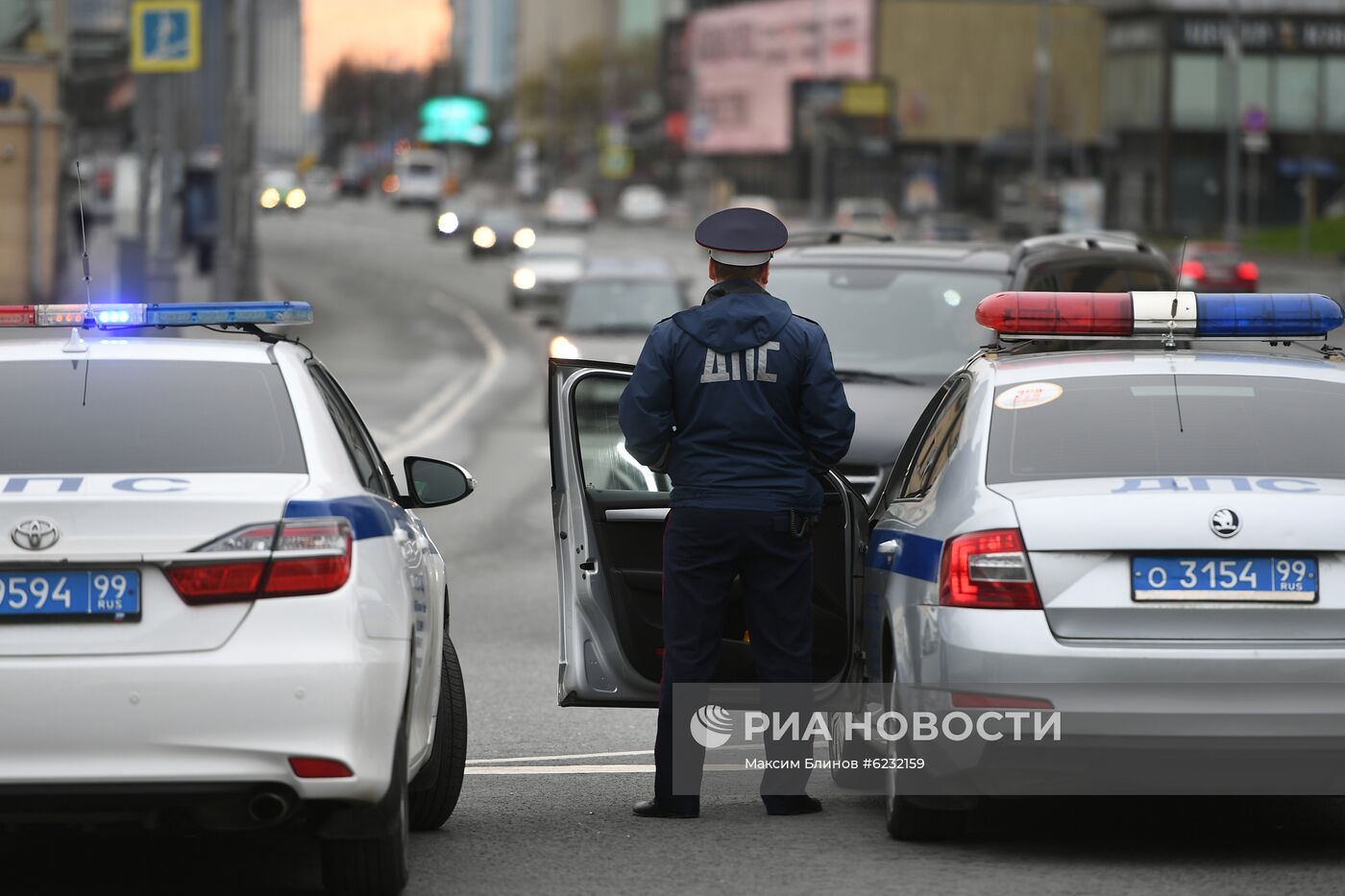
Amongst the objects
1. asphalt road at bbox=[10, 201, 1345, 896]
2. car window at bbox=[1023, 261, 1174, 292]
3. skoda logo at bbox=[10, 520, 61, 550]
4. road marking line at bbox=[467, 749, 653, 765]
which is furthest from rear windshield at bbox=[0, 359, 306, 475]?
car window at bbox=[1023, 261, 1174, 292]

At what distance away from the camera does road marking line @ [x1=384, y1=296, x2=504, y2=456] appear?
2408 centimetres

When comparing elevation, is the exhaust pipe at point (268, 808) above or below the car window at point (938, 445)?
below

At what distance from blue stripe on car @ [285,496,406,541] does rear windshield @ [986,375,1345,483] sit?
65.7 inches

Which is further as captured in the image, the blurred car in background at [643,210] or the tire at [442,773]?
the blurred car in background at [643,210]

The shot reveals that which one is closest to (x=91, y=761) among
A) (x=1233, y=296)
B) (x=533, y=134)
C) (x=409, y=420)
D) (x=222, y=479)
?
(x=222, y=479)

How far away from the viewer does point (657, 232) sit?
97250mm

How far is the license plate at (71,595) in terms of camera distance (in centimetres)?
546

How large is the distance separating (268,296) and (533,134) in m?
132

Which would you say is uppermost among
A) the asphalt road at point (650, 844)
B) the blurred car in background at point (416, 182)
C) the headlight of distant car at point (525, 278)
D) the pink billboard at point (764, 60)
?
the pink billboard at point (764, 60)

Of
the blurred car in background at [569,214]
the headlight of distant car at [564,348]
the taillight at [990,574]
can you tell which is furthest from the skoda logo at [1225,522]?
the blurred car in background at [569,214]

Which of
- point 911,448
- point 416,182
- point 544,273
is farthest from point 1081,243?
point 416,182

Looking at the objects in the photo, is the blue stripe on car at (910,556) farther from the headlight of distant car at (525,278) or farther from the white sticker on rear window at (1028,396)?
the headlight of distant car at (525,278)

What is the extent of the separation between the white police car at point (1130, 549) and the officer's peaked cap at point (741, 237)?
73 centimetres

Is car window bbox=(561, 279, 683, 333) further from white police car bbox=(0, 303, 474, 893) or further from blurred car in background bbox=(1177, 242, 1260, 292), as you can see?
A: blurred car in background bbox=(1177, 242, 1260, 292)
